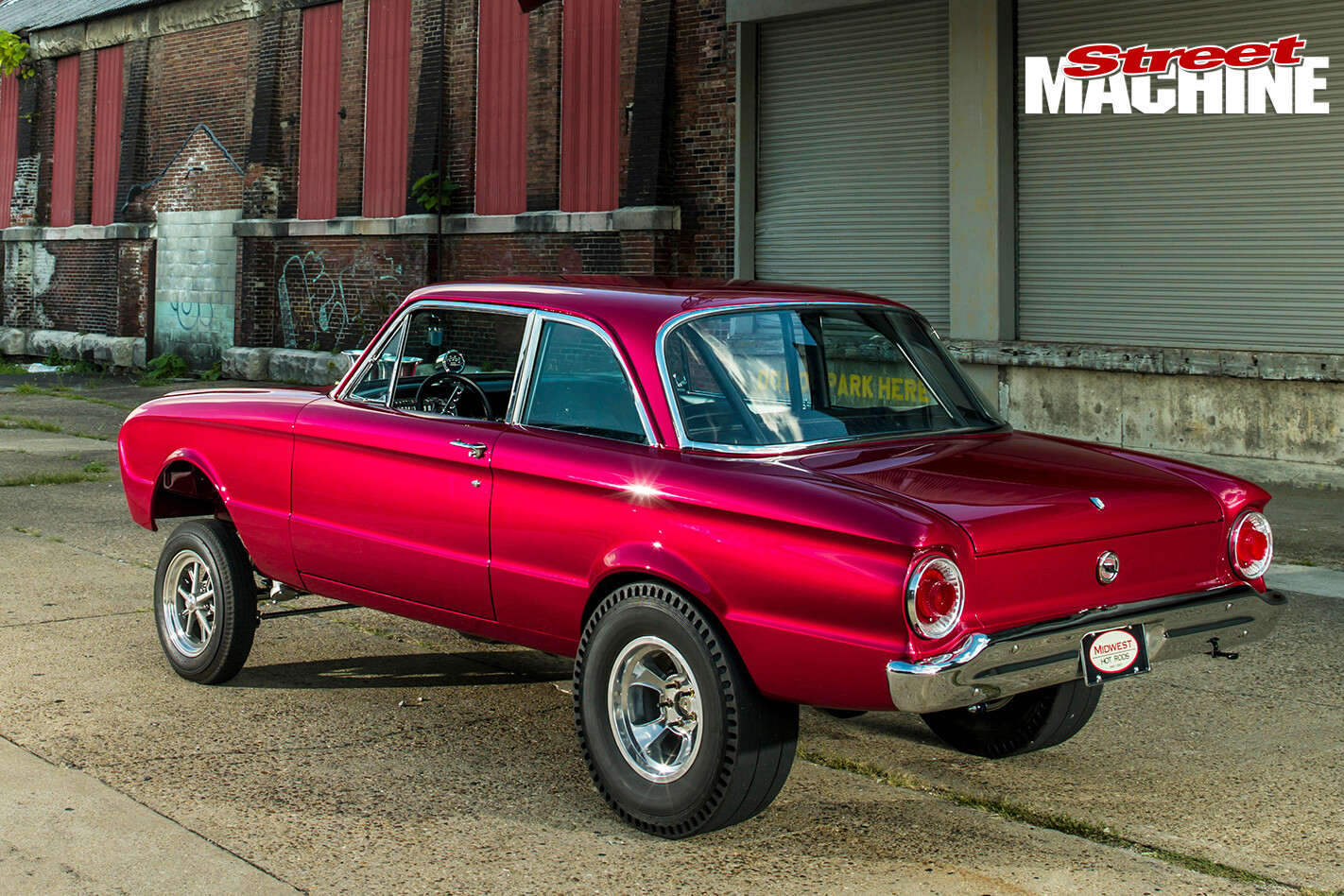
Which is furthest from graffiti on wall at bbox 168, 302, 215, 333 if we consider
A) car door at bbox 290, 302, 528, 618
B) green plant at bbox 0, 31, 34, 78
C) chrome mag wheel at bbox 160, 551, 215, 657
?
car door at bbox 290, 302, 528, 618

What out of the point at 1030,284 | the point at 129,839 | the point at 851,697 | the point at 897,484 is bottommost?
the point at 129,839

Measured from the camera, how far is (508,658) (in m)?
6.34

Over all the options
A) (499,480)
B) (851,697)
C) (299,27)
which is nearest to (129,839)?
(499,480)

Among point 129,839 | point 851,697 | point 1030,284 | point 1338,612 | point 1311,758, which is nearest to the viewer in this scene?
point 851,697

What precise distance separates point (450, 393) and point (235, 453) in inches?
41.5

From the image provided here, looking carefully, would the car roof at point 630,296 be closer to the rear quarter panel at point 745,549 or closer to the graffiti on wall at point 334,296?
the rear quarter panel at point 745,549

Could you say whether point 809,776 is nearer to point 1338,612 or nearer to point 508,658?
point 508,658

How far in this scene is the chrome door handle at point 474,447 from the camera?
4.75 metres

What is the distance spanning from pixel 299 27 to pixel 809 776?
68.5ft

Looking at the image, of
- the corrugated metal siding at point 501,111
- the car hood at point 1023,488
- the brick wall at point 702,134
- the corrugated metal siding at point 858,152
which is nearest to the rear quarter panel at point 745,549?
the car hood at point 1023,488

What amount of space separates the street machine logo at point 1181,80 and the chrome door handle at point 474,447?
32.4ft

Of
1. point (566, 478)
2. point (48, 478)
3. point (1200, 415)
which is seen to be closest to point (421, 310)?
point (566, 478)

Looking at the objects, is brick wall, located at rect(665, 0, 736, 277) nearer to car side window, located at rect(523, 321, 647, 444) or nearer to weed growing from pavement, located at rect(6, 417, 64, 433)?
weed growing from pavement, located at rect(6, 417, 64, 433)

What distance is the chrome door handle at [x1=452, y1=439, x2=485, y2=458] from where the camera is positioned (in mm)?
4750
